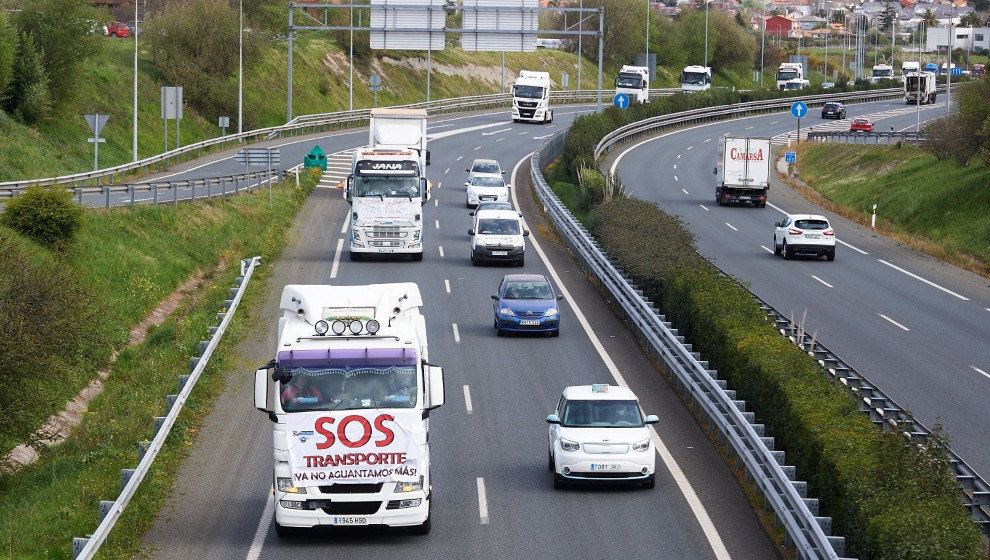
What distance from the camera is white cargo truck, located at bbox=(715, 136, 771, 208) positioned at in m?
56.8

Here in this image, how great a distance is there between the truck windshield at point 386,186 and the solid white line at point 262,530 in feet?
72.7

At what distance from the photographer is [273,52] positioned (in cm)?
9288

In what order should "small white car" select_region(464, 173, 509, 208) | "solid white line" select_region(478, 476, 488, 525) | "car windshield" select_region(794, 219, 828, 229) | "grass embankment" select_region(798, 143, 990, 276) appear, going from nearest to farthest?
"solid white line" select_region(478, 476, 488, 525), "car windshield" select_region(794, 219, 828, 229), "grass embankment" select_region(798, 143, 990, 276), "small white car" select_region(464, 173, 509, 208)

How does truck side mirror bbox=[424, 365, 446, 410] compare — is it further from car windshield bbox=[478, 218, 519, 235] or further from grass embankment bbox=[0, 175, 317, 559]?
car windshield bbox=[478, 218, 519, 235]

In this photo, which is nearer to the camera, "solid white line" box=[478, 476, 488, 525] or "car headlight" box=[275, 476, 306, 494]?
"car headlight" box=[275, 476, 306, 494]

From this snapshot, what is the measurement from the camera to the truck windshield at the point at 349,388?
15.8 metres

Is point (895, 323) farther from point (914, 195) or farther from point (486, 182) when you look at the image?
point (914, 195)

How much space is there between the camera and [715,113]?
9506 centimetres

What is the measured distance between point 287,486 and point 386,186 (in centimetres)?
2497

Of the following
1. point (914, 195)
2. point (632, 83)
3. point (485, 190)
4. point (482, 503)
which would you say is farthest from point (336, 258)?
point (632, 83)

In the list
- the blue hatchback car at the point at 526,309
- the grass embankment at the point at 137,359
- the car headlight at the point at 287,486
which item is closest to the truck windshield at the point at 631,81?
the grass embankment at the point at 137,359

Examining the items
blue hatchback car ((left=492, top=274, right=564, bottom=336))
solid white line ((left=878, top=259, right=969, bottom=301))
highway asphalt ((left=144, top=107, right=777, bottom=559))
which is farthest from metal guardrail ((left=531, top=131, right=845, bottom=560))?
solid white line ((left=878, top=259, right=969, bottom=301))

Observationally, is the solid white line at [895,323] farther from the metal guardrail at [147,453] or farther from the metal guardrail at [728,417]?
the metal guardrail at [147,453]

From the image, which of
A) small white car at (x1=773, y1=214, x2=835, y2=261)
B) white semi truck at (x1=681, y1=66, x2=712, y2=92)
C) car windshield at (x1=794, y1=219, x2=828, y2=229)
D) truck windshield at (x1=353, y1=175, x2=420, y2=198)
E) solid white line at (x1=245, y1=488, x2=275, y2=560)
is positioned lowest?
solid white line at (x1=245, y1=488, x2=275, y2=560)
